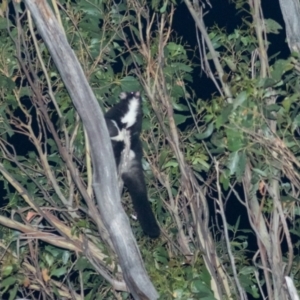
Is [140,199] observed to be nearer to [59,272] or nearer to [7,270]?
[59,272]

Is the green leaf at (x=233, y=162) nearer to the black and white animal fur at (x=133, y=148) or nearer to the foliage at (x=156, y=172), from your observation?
the foliage at (x=156, y=172)

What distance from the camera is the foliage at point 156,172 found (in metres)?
3.06

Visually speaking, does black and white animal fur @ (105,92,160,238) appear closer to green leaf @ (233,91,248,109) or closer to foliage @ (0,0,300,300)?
Answer: foliage @ (0,0,300,300)

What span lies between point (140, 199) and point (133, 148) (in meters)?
0.36

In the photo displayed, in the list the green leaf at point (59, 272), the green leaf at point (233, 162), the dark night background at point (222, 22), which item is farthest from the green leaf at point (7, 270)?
the dark night background at point (222, 22)

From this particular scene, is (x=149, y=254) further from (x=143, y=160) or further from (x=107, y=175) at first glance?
(x=107, y=175)

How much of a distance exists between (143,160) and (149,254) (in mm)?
509

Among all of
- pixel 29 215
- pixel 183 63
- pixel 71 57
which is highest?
pixel 71 57

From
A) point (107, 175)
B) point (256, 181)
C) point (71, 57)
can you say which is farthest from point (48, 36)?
point (256, 181)

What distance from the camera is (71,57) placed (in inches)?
113

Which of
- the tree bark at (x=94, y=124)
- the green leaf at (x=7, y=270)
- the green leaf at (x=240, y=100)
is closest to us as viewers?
the green leaf at (x=240, y=100)

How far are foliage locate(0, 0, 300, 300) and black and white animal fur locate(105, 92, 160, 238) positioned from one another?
0.24 feet

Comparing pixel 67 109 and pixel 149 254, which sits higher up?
pixel 67 109

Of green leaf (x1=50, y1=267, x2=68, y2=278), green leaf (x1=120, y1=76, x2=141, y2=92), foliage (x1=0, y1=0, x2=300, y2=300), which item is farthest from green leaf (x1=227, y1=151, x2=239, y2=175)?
green leaf (x1=50, y1=267, x2=68, y2=278)
